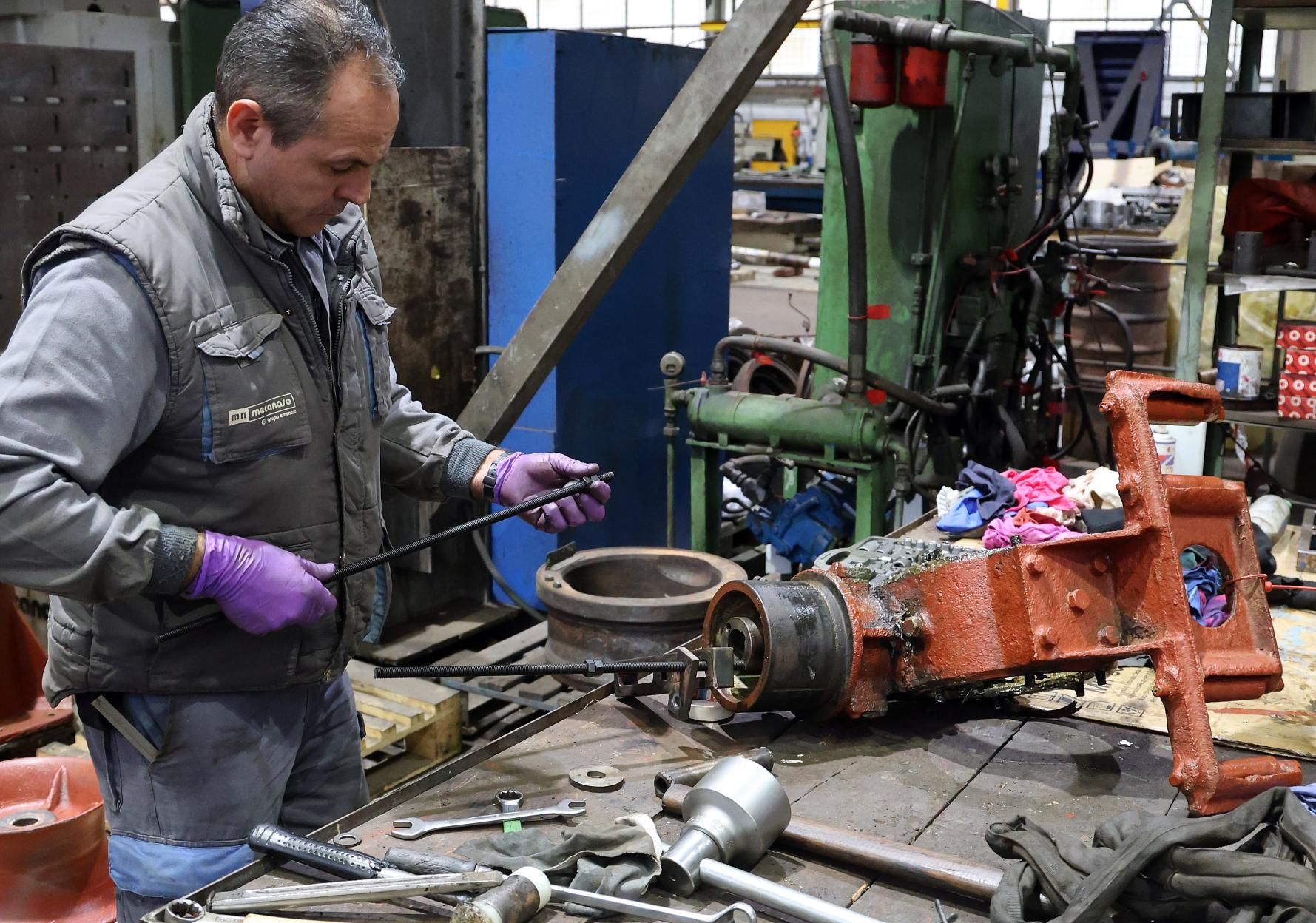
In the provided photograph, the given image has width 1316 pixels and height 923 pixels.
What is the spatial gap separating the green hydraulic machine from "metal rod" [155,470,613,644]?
1424 millimetres

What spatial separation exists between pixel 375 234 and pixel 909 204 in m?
1.54

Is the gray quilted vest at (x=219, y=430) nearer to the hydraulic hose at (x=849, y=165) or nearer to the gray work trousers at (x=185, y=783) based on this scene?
the gray work trousers at (x=185, y=783)

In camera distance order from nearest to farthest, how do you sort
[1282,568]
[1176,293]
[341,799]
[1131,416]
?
1. [1131,416]
2. [341,799]
3. [1282,568]
4. [1176,293]

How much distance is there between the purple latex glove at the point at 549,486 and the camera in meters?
1.77

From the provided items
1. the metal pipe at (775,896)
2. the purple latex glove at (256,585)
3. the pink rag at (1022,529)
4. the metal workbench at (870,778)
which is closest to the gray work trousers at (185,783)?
the purple latex glove at (256,585)

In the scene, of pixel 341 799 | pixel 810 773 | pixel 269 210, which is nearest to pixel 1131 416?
pixel 810 773

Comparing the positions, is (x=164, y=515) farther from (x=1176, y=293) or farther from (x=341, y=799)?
(x=1176, y=293)

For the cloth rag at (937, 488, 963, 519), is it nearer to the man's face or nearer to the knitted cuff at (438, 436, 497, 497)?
the knitted cuff at (438, 436, 497, 497)

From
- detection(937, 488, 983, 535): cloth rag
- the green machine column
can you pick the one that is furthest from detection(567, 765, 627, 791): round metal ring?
the green machine column

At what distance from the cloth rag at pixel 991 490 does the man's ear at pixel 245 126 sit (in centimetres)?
149

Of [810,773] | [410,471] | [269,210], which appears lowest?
[810,773]

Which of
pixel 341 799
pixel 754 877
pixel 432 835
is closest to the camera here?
pixel 754 877

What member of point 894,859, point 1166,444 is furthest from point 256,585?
point 1166,444

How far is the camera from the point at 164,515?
142 centimetres
